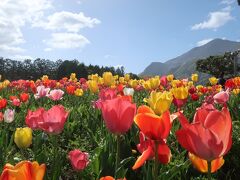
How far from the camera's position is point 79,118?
5.50 meters

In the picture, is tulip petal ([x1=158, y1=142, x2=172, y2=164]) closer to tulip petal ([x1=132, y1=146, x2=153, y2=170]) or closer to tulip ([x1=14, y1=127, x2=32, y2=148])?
tulip petal ([x1=132, y1=146, x2=153, y2=170])

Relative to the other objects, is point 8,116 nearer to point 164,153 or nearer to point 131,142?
point 131,142

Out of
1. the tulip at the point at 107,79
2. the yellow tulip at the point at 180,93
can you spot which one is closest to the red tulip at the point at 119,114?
the yellow tulip at the point at 180,93

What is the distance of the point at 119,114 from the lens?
2.00 meters

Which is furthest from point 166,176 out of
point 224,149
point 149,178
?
point 224,149

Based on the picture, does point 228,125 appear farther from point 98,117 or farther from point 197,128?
point 98,117

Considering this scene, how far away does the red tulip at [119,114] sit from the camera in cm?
199

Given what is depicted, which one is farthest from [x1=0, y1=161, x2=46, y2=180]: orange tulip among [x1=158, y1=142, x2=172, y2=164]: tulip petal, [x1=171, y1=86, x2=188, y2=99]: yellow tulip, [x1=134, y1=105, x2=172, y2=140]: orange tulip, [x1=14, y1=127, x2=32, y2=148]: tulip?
[x1=171, y1=86, x2=188, y2=99]: yellow tulip

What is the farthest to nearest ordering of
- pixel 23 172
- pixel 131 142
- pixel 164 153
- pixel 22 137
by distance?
pixel 131 142, pixel 22 137, pixel 164 153, pixel 23 172

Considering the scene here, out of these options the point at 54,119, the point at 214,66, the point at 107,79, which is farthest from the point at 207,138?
the point at 214,66

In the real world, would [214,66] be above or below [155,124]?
below

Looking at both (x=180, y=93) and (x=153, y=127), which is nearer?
(x=153, y=127)

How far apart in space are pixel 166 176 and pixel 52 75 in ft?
142

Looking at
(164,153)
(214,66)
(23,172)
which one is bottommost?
(214,66)
